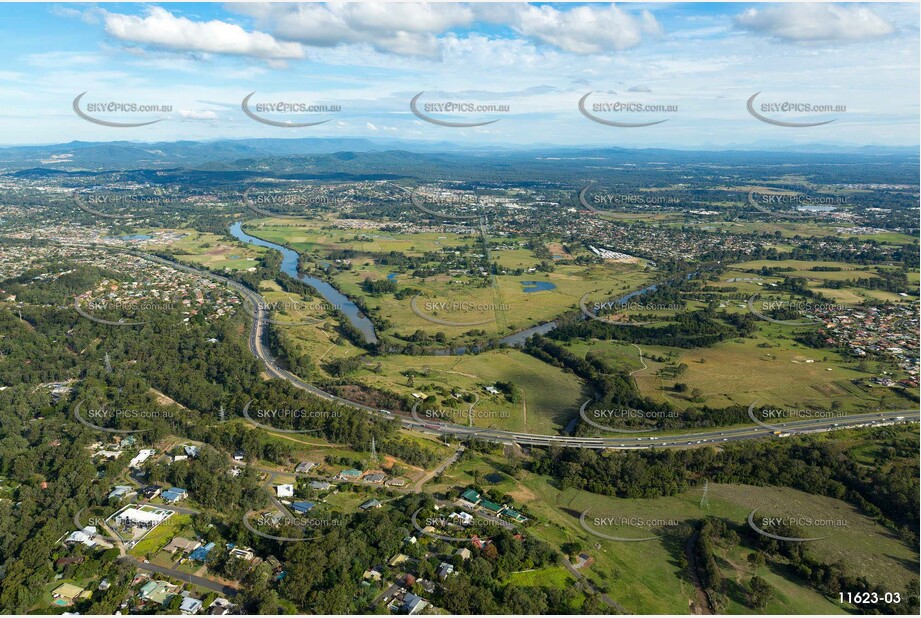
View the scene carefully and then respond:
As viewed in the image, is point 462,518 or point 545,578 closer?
point 545,578

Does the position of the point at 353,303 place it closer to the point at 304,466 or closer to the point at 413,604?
the point at 304,466

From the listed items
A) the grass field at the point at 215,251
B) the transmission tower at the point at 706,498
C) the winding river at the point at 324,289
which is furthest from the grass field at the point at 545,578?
the grass field at the point at 215,251

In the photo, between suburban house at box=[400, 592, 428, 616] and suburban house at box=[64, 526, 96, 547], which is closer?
suburban house at box=[400, 592, 428, 616]

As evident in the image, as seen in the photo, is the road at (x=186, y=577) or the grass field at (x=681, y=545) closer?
the road at (x=186, y=577)

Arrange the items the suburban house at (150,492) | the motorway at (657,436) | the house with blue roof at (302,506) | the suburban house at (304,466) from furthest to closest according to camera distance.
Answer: the motorway at (657,436)
the suburban house at (304,466)
the suburban house at (150,492)
the house with blue roof at (302,506)

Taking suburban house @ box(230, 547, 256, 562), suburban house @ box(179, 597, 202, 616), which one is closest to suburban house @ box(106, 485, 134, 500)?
suburban house @ box(230, 547, 256, 562)

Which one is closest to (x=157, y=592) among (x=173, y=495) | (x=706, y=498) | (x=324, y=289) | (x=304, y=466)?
(x=173, y=495)

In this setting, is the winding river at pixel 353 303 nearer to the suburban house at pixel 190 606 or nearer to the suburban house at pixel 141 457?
the suburban house at pixel 141 457

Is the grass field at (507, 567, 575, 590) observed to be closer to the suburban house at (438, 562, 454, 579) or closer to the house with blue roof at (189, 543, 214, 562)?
the suburban house at (438, 562, 454, 579)

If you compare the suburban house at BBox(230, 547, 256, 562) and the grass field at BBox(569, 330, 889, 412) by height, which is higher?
the grass field at BBox(569, 330, 889, 412)

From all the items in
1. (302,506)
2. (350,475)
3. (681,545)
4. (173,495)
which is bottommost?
(681,545)

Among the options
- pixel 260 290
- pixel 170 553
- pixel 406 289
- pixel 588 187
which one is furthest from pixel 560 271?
pixel 588 187
